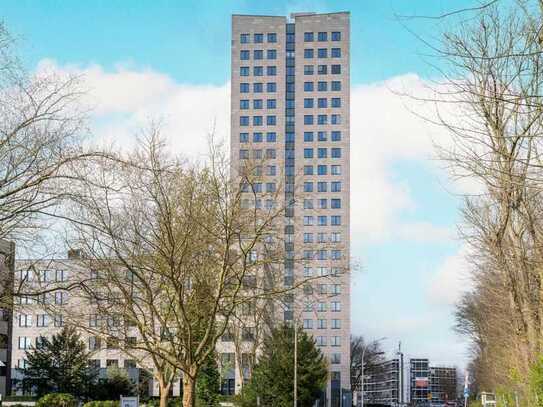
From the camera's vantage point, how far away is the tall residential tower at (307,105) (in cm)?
13200

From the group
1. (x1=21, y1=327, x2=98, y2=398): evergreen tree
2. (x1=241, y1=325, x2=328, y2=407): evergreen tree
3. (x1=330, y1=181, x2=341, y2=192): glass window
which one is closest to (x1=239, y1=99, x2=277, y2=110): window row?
(x1=330, y1=181, x2=341, y2=192): glass window

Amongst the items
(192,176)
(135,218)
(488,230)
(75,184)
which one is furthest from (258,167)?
(75,184)

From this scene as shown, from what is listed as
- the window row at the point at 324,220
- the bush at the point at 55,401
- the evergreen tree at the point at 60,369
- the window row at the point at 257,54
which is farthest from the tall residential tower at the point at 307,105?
the bush at the point at 55,401

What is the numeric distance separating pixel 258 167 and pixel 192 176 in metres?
2.08

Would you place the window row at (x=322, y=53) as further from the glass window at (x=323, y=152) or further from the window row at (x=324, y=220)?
the window row at (x=324, y=220)

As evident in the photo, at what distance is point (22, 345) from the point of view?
4336 inches

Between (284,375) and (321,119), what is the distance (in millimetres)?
81274

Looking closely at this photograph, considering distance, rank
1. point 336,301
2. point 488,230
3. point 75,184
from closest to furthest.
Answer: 1. point 75,184
2. point 488,230
3. point 336,301

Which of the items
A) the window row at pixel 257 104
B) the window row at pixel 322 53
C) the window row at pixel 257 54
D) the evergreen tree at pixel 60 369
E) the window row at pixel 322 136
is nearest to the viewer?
the evergreen tree at pixel 60 369

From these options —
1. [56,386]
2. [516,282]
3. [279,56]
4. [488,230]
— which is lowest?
[56,386]

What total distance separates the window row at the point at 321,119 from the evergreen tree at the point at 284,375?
77.9 meters

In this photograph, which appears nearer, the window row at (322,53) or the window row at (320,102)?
the window row at (320,102)

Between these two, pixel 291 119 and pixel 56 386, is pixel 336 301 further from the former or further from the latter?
pixel 56 386

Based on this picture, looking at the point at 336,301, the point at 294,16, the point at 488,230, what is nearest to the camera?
the point at 488,230
